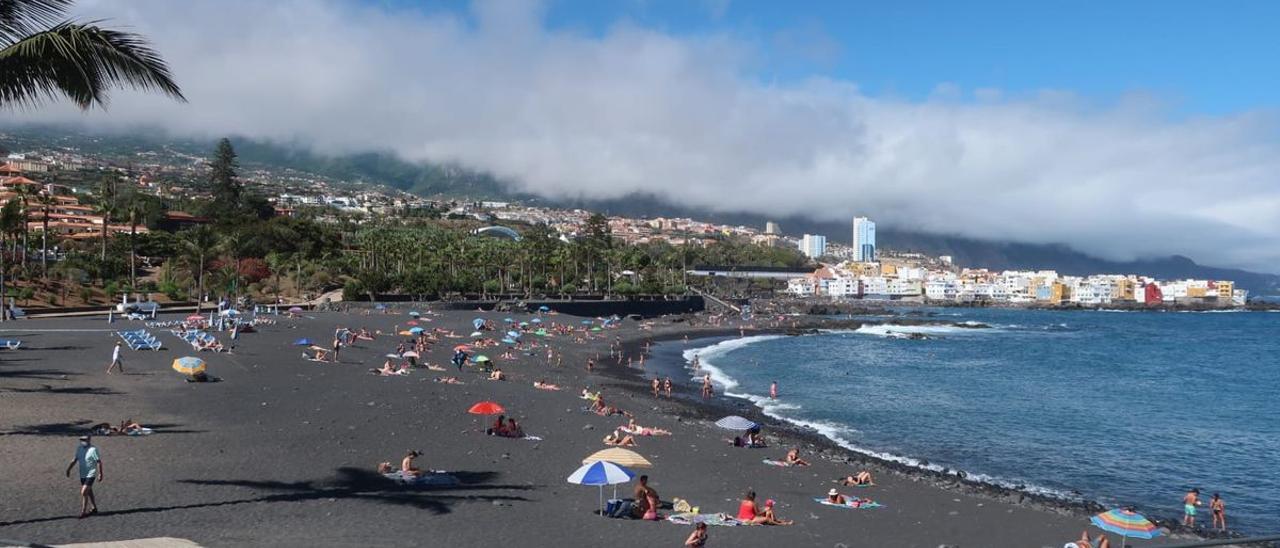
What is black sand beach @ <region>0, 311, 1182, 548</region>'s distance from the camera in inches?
427

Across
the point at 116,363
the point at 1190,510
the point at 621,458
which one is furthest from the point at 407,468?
the point at 1190,510

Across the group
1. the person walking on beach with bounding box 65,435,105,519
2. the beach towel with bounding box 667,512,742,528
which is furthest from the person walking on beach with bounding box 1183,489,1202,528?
the person walking on beach with bounding box 65,435,105,519

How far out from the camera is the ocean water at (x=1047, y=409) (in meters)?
20.7

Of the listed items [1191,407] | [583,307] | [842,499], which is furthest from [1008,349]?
[842,499]

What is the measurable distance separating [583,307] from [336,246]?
2450 cm

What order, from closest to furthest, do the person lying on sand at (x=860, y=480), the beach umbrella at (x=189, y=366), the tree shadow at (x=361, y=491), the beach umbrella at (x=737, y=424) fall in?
the tree shadow at (x=361, y=491), the person lying on sand at (x=860, y=480), the beach umbrella at (x=737, y=424), the beach umbrella at (x=189, y=366)

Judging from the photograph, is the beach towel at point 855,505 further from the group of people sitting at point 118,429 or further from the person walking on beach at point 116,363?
the person walking on beach at point 116,363

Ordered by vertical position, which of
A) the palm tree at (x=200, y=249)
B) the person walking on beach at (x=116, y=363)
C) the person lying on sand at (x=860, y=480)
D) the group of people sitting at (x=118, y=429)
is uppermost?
the palm tree at (x=200, y=249)

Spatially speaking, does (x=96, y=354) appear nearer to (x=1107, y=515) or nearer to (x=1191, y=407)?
(x=1107, y=515)

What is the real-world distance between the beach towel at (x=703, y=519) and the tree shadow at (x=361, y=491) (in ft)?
7.82

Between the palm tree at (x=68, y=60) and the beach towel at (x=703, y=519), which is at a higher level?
the palm tree at (x=68, y=60)

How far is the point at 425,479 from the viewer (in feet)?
44.6

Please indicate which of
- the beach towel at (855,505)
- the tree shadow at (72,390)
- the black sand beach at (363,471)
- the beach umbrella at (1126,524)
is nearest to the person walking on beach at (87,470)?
the black sand beach at (363,471)

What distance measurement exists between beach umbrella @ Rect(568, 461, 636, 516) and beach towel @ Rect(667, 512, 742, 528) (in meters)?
0.98
